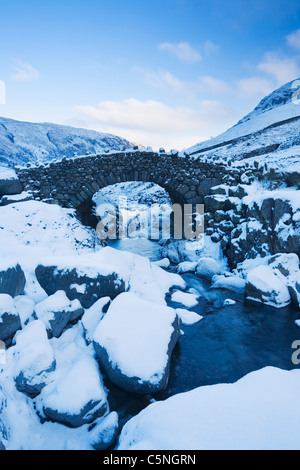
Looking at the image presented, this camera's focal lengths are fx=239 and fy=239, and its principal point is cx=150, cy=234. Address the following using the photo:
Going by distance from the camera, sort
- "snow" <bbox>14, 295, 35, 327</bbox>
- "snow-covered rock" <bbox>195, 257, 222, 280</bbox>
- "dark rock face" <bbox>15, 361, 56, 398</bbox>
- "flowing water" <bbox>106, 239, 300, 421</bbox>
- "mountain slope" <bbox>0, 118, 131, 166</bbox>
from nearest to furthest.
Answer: "dark rock face" <bbox>15, 361, 56, 398</bbox>
"flowing water" <bbox>106, 239, 300, 421</bbox>
"snow" <bbox>14, 295, 35, 327</bbox>
"snow-covered rock" <bbox>195, 257, 222, 280</bbox>
"mountain slope" <bbox>0, 118, 131, 166</bbox>

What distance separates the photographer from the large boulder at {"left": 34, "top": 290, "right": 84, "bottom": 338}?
4281 mm

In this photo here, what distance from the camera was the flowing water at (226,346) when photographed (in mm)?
3793

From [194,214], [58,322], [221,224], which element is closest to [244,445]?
[58,322]

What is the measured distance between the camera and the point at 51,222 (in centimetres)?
948

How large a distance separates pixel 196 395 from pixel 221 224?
842cm

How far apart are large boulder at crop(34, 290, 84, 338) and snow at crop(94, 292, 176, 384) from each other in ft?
2.92

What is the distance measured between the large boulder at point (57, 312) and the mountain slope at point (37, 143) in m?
25.8

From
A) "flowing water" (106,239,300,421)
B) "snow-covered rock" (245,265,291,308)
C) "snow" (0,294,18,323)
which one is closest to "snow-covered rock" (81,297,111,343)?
"flowing water" (106,239,300,421)

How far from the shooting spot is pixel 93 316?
178 inches

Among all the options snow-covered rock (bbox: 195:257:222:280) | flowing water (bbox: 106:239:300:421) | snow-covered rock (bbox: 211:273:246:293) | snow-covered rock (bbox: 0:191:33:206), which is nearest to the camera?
flowing water (bbox: 106:239:300:421)

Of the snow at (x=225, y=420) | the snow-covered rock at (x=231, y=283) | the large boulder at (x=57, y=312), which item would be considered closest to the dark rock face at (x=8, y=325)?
the large boulder at (x=57, y=312)

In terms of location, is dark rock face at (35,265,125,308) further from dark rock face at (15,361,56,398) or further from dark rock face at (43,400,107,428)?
dark rock face at (43,400,107,428)

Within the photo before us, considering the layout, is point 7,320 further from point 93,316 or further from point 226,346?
point 226,346

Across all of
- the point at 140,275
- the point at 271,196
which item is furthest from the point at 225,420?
the point at 271,196
